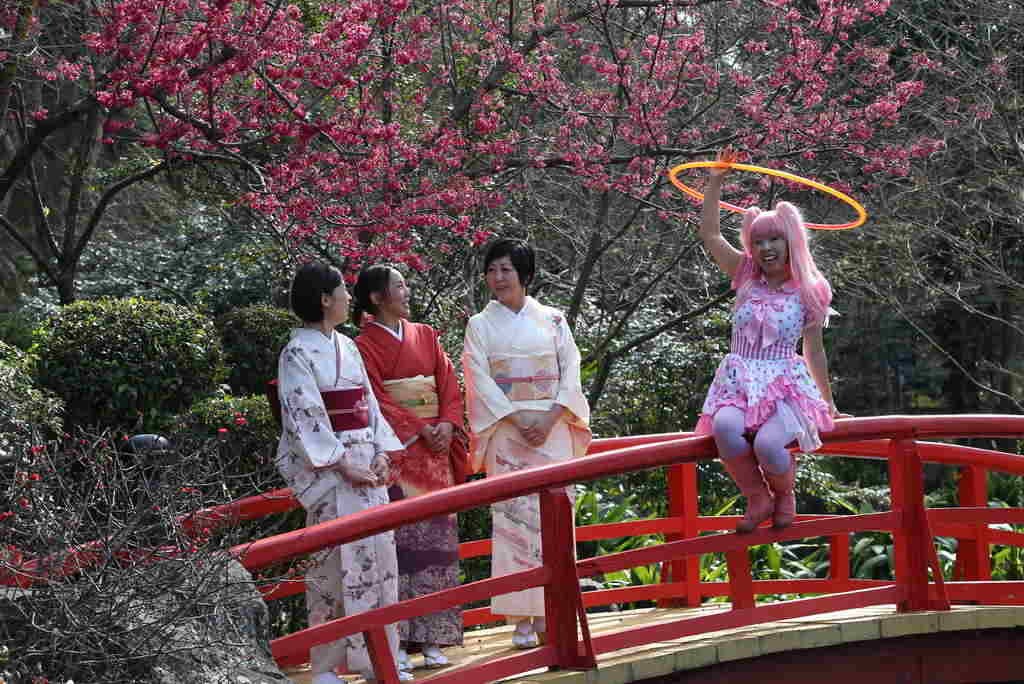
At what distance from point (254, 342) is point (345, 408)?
317 cm

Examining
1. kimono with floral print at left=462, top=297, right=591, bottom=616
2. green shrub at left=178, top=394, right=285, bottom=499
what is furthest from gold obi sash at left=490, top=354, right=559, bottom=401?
green shrub at left=178, top=394, right=285, bottom=499

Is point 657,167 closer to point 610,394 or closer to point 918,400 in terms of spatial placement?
point 610,394

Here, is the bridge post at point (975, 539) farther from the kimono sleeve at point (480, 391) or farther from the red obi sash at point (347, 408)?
the red obi sash at point (347, 408)

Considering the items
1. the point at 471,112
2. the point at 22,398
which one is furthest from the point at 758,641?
the point at 471,112

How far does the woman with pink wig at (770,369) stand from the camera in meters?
4.36

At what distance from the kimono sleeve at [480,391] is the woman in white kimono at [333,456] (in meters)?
0.54

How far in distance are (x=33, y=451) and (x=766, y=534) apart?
8.25 feet

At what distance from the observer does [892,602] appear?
15.8ft

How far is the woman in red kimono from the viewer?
4.98 m

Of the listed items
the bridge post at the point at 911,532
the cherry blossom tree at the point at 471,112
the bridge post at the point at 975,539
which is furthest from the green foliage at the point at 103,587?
the bridge post at the point at 975,539

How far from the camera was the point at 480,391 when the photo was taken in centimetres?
512

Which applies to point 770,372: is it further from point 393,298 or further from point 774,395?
point 393,298

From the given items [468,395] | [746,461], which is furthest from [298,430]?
[746,461]

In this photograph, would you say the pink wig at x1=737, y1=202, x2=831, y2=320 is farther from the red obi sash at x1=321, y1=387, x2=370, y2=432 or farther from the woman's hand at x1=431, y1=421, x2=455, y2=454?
the red obi sash at x1=321, y1=387, x2=370, y2=432
